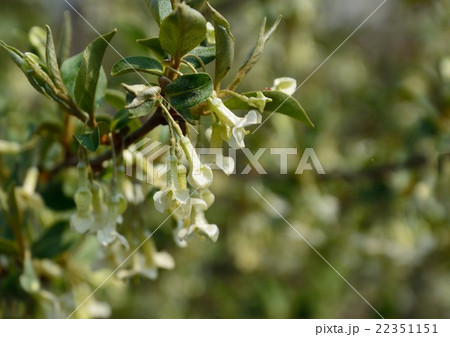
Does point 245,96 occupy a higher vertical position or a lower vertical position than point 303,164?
higher

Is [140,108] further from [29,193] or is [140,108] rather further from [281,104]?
[29,193]

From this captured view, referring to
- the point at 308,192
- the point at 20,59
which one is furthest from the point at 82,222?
the point at 308,192

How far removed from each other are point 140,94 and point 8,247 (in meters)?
0.46

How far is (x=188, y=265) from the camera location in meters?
2.29

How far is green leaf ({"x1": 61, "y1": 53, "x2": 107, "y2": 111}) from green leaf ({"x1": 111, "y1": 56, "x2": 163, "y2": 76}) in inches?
5.5

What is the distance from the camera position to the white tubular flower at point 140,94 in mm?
682

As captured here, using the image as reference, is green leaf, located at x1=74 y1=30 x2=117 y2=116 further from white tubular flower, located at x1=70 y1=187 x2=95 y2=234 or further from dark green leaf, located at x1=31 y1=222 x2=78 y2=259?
dark green leaf, located at x1=31 y1=222 x2=78 y2=259

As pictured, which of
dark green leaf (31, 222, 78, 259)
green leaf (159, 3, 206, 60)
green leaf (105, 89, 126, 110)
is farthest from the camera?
dark green leaf (31, 222, 78, 259)

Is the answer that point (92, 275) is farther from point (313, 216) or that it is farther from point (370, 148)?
point (370, 148)

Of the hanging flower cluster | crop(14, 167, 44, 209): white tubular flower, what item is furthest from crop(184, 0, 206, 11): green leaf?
crop(14, 167, 44, 209): white tubular flower

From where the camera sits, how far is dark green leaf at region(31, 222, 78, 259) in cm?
103

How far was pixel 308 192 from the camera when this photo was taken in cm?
165

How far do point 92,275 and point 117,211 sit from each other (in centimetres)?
31

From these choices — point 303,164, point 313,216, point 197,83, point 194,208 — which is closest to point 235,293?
point 313,216
